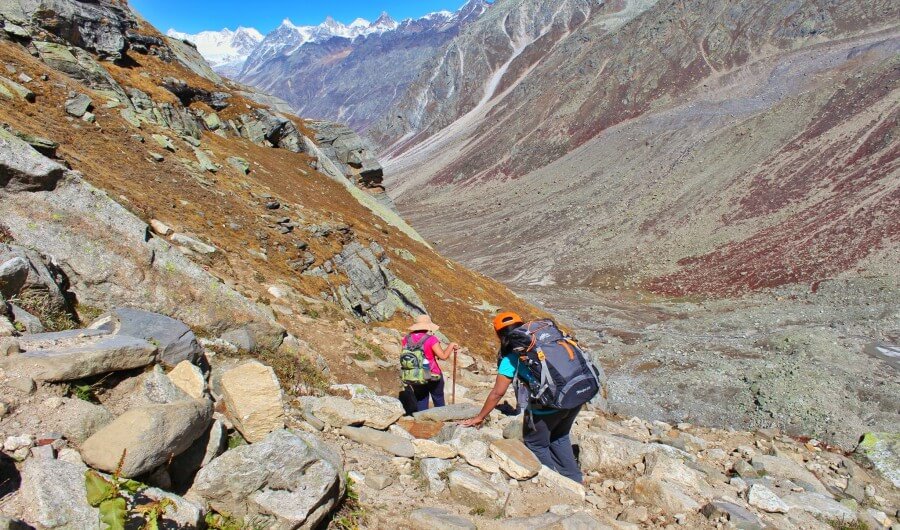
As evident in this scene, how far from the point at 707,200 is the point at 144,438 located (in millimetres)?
56788

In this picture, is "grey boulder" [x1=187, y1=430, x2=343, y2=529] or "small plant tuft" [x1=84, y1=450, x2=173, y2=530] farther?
"grey boulder" [x1=187, y1=430, x2=343, y2=529]

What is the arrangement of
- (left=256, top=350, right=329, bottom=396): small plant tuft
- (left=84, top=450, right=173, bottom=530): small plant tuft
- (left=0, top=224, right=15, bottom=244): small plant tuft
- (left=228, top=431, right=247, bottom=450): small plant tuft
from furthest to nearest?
(left=256, top=350, right=329, bottom=396): small plant tuft
(left=0, top=224, right=15, bottom=244): small plant tuft
(left=228, top=431, right=247, bottom=450): small plant tuft
(left=84, top=450, right=173, bottom=530): small plant tuft

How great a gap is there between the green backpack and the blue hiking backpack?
116 inches

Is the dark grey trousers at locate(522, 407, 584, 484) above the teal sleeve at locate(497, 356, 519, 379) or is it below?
below

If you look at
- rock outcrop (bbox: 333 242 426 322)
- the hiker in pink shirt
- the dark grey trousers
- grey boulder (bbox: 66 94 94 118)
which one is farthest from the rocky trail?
grey boulder (bbox: 66 94 94 118)

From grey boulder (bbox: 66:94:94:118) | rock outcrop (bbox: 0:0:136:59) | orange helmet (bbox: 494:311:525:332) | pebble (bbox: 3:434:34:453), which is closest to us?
pebble (bbox: 3:434:34:453)

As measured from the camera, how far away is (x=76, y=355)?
4227 millimetres

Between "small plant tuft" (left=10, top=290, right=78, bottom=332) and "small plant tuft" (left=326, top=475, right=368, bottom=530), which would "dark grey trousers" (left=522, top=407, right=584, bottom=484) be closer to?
"small plant tuft" (left=326, top=475, right=368, bottom=530)

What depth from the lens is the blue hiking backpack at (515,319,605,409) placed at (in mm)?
5398

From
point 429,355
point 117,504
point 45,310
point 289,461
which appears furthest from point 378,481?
point 45,310

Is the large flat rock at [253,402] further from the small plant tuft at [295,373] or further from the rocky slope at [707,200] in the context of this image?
the rocky slope at [707,200]

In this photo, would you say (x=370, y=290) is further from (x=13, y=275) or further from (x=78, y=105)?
(x=13, y=275)

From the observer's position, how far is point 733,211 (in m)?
48.9

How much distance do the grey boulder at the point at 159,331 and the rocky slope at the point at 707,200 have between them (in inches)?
639
